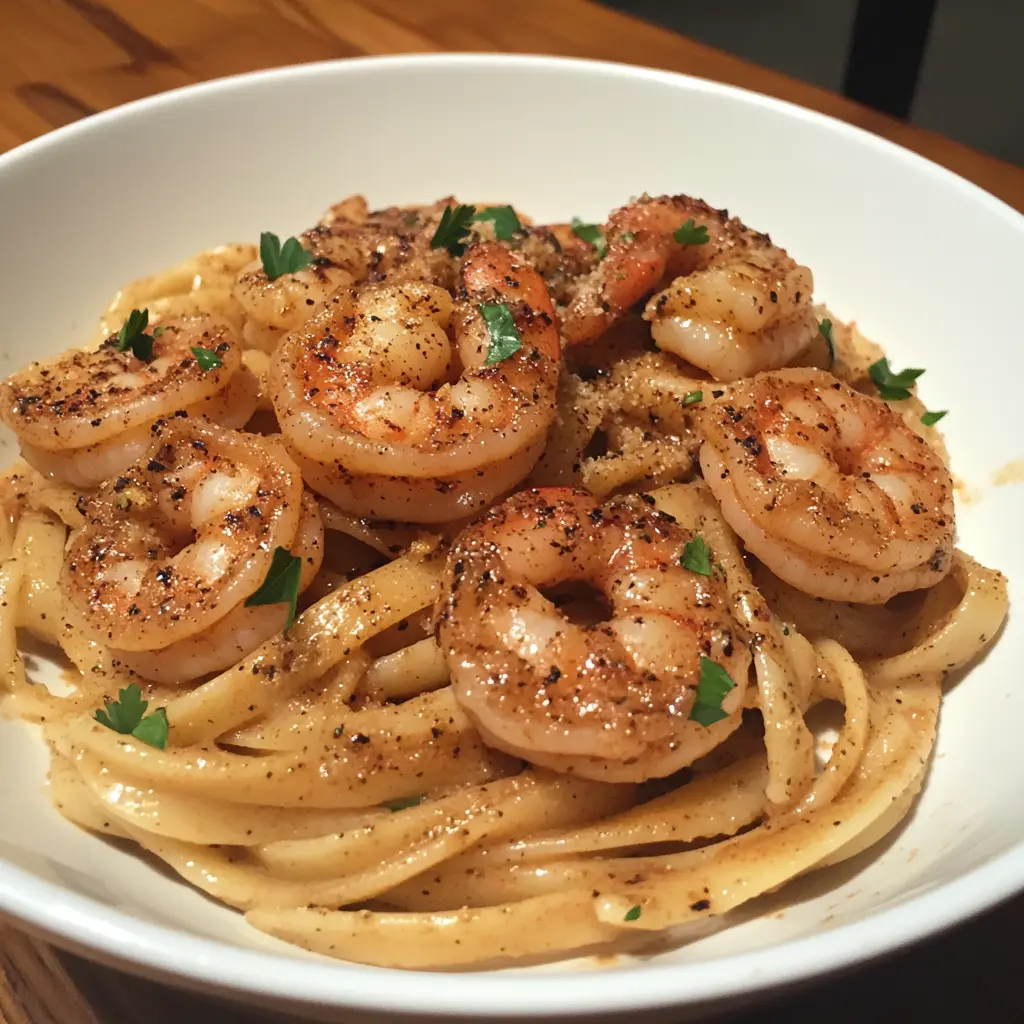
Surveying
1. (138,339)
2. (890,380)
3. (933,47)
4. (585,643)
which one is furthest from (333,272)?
(933,47)

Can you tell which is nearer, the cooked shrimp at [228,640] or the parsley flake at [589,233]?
the cooked shrimp at [228,640]

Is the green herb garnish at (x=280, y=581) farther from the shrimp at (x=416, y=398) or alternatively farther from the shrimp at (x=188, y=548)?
the shrimp at (x=416, y=398)

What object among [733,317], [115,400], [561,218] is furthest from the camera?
[561,218]

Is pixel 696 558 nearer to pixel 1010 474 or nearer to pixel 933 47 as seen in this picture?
pixel 1010 474

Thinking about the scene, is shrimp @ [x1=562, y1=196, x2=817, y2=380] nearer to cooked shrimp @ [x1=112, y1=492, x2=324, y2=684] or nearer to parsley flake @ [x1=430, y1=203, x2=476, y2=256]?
parsley flake @ [x1=430, y1=203, x2=476, y2=256]

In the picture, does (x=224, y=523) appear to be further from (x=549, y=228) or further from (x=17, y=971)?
(x=549, y=228)

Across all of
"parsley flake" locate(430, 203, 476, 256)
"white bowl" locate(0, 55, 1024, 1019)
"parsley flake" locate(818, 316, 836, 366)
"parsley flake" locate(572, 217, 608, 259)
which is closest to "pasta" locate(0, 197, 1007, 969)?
"white bowl" locate(0, 55, 1024, 1019)

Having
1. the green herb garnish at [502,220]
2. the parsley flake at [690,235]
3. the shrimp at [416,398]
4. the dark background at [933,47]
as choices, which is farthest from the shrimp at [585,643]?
the dark background at [933,47]
